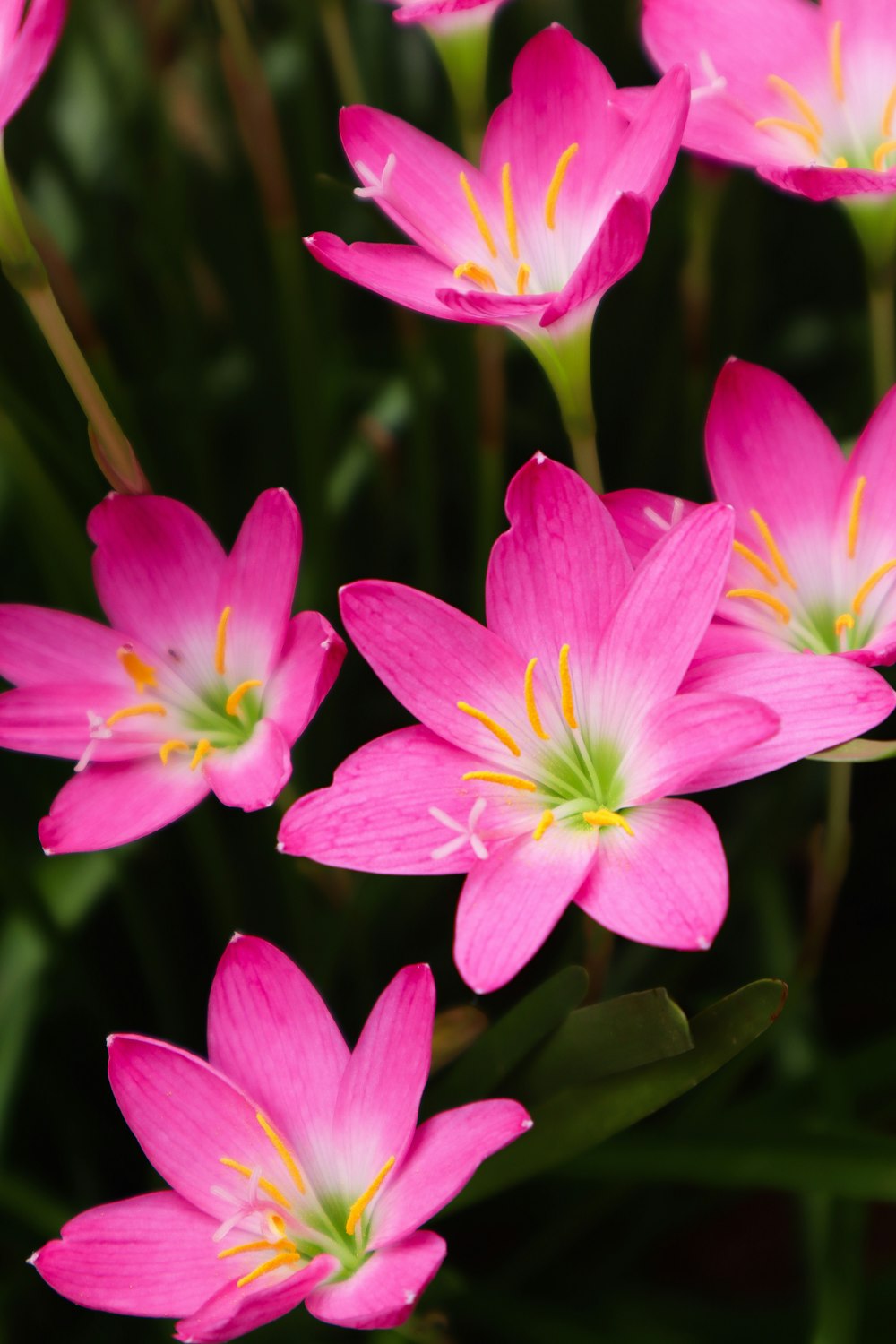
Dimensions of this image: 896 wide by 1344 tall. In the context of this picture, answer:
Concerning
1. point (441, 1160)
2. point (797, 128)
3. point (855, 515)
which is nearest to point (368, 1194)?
point (441, 1160)

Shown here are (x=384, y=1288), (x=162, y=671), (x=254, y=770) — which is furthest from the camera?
(x=162, y=671)

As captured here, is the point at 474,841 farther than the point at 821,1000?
No

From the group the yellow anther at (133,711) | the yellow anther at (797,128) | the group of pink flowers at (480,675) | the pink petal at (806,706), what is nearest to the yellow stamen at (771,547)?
the group of pink flowers at (480,675)

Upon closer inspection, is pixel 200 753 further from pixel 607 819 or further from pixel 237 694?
pixel 607 819

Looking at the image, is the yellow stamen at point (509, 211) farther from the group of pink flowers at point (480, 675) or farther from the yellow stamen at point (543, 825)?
the yellow stamen at point (543, 825)

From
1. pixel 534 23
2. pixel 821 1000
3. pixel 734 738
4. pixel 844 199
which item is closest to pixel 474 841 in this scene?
pixel 734 738

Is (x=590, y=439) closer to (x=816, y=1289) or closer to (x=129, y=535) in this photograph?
(x=129, y=535)
